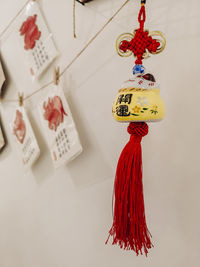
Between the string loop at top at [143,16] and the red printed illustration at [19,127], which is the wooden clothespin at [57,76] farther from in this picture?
the string loop at top at [143,16]

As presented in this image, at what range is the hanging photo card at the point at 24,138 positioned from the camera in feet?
3.34

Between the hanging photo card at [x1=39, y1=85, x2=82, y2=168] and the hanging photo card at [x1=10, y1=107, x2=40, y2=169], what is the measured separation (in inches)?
3.3

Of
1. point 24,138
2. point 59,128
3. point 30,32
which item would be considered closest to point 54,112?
point 59,128

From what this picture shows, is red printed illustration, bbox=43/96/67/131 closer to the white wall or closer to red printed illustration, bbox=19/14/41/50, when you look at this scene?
the white wall

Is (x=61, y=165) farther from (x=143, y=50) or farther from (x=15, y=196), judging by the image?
(x=143, y=50)

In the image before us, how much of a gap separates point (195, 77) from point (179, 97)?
2.3 inches

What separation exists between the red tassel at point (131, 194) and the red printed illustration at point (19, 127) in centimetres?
59

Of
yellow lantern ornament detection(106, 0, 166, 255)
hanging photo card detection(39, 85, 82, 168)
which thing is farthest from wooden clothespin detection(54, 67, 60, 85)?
yellow lantern ornament detection(106, 0, 166, 255)

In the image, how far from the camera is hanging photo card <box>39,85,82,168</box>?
2.82 ft

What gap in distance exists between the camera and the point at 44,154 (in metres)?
1.03

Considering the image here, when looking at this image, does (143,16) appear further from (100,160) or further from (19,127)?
(19,127)

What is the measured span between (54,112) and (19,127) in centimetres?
24

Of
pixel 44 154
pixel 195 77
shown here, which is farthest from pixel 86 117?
pixel 195 77

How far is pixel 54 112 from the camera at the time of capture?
92 cm
